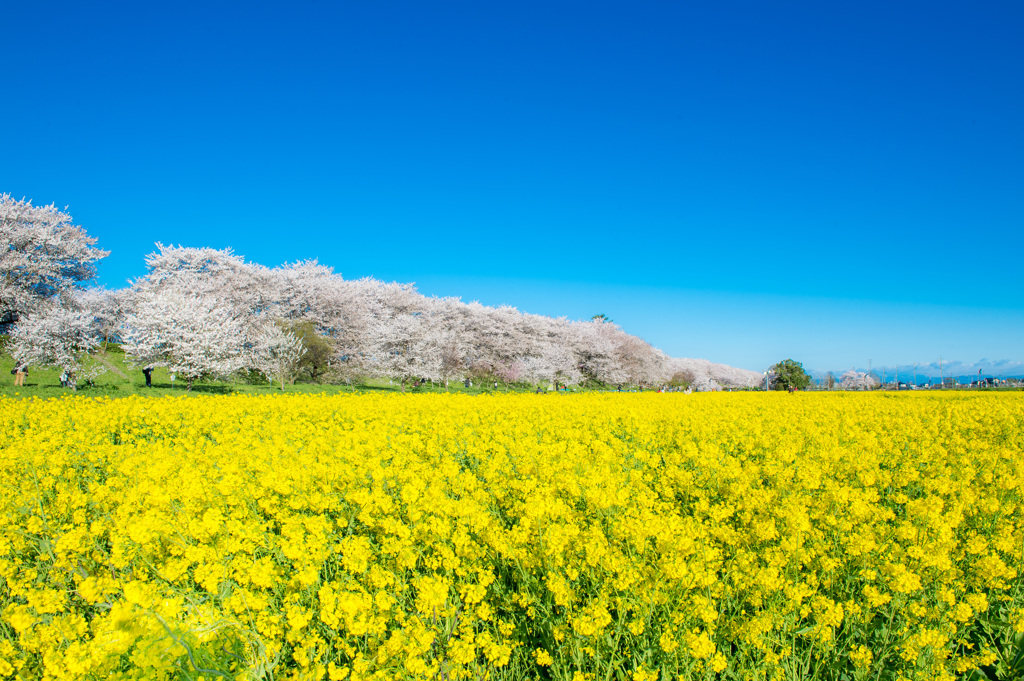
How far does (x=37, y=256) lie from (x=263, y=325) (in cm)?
1237

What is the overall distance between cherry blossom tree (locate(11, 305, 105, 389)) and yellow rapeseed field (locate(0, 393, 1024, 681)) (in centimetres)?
2430

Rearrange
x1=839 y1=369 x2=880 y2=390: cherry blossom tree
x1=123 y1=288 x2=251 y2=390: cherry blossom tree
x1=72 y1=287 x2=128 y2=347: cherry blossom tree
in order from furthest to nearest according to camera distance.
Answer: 1. x1=839 y1=369 x2=880 y2=390: cherry blossom tree
2. x1=72 y1=287 x2=128 y2=347: cherry blossom tree
3. x1=123 y1=288 x2=251 y2=390: cherry blossom tree

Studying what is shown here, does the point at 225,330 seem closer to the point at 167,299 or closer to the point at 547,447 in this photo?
the point at 167,299

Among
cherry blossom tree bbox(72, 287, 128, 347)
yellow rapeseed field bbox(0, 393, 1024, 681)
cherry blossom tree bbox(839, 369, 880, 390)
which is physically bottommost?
yellow rapeseed field bbox(0, 393, 1024, 681)

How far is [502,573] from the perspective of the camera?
14.3 feet

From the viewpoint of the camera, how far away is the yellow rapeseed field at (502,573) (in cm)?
311

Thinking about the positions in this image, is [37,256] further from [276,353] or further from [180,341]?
[276,353]

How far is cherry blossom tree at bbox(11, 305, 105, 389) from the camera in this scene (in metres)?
25.5

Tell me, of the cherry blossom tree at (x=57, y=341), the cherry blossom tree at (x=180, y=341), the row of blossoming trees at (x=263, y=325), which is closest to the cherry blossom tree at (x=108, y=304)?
the row of blossoming trees at (x=263, y=325)

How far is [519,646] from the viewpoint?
143 inches

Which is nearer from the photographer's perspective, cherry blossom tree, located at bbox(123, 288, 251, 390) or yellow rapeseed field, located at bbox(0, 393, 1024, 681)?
yellow rapeseed field, located at bbox(0, 393, 1024, 681)

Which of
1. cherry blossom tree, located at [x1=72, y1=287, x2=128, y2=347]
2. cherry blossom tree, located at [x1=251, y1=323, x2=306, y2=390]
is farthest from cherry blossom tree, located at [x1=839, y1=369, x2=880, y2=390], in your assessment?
cherry blossom tree, located at [x1=72, y1=287, x2=128, y2=347]

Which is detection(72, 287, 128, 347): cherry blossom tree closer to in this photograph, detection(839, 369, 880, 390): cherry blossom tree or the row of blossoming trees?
the row of blossoming trees

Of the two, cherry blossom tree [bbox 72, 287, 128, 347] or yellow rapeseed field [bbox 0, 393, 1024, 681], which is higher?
cherry blossom tree [bbox 72, 287, 128, 347]
